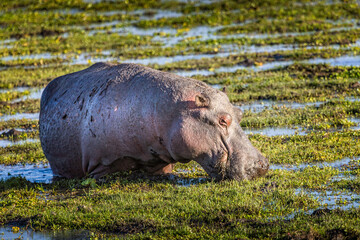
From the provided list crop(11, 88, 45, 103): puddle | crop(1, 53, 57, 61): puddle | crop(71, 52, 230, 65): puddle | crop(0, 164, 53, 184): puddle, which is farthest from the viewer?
crop(1, 53, 57, 61): puddle

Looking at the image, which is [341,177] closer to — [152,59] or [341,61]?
[341,61]

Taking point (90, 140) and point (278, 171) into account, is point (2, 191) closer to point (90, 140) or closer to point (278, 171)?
point (90, 140)

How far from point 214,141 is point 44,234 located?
9.09ft

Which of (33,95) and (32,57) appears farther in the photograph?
(32,57)

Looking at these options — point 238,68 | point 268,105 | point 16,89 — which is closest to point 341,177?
point 268,105

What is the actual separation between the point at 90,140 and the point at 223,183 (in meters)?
2.25

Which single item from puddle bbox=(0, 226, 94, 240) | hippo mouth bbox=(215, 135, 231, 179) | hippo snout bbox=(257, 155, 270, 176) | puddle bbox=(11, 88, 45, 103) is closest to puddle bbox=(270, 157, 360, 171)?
hippo snout bbox=(257, 155, 270, 176)

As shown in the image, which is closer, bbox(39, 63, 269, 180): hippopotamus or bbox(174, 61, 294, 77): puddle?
bbox(39, 63, 269, 180): hippopotamus

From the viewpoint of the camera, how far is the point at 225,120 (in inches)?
351

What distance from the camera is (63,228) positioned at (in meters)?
7.79

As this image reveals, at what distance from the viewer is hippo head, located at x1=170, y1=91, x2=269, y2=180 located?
28.8 ft

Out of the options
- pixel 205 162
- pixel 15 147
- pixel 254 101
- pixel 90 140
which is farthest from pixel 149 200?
pixel 254 101

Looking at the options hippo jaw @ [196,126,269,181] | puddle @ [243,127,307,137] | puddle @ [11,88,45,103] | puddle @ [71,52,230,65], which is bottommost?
puddle @ [71,52,230,65]

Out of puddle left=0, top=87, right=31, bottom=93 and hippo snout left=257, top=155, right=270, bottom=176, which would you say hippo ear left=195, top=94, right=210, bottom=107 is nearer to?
hippo snout left=257, top=155, right=270, bottom=176
